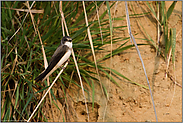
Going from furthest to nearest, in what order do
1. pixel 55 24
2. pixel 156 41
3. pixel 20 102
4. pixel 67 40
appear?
pixel 156 41 → pixel 55 24 → pixel 20 102 → pixel 67 40

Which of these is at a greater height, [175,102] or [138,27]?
[138,27]

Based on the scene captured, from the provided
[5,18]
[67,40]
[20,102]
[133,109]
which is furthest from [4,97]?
[133,109]

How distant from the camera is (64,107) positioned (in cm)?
245

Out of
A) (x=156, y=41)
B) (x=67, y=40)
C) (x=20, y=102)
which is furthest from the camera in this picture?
(x=156, y=41)

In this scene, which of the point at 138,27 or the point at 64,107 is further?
the point at 138,27

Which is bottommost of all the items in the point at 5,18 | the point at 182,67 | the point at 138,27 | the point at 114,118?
the point at 114,118

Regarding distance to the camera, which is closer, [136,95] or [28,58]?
[28,58]

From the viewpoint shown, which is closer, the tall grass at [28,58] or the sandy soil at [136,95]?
the tall grass at [28,58]

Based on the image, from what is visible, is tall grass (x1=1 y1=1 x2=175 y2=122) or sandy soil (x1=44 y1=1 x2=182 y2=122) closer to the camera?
tall grass (x1=1 y1=1 x2=175 y2=122)

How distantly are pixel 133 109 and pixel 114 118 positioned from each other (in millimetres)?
236

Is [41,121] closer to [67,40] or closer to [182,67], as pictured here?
[67,40]

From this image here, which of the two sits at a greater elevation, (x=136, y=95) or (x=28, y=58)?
(x=28, y=58)

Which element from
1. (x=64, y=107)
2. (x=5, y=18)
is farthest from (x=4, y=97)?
(x=5, y=18)

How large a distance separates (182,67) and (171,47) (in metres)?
0.30
